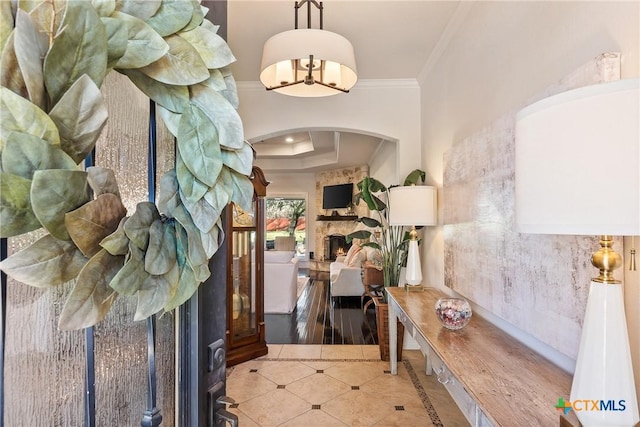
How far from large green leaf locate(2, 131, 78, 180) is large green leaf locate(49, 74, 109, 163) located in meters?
0.03

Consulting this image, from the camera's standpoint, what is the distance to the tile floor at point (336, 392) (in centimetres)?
247

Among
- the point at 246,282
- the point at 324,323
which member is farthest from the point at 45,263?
the point at 324,323

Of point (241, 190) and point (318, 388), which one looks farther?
point (318, 388)

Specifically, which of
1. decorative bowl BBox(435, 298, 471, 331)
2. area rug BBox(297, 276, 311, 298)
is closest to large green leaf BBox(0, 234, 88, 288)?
decorative bowl BBox(435, 298, 471, 331)

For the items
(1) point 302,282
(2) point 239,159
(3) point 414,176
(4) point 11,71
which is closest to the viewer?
(4) point 11,71

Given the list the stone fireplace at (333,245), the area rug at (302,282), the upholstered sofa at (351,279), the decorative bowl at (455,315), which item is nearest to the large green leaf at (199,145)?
the decorative bowl at (455,315)

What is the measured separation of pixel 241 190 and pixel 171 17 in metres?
0.26

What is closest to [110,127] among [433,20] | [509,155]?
[509,155]

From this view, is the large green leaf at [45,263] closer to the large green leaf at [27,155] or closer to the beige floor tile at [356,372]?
the large green leaf at [27,155]

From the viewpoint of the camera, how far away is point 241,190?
1.85 ft

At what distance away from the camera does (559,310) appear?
138 cm

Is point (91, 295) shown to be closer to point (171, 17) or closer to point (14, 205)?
point (14, 205)

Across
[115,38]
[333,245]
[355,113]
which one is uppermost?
[355,113]

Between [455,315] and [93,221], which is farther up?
[93,221]
